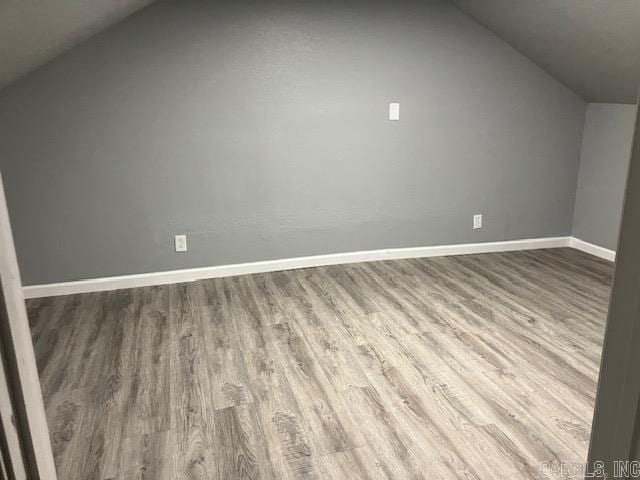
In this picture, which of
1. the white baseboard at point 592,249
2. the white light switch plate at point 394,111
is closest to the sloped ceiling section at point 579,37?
the white light switch plate at point 394,111

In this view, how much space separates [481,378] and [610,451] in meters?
1.72

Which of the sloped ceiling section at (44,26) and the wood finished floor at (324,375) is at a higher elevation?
the sloped ceiling section at (44,26)

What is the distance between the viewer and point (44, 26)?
2.07 meters

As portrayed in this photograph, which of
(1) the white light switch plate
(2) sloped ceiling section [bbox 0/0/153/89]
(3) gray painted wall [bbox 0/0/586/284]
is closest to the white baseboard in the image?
(3) gray painted wall [bbox 0/0/586/284]

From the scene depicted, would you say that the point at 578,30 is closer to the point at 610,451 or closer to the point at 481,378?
the point at 481,378

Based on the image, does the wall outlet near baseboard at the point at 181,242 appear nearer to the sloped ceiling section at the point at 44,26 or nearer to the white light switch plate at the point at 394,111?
the sloped ceiling section at the point at 44,26

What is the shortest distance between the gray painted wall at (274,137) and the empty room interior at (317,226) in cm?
2

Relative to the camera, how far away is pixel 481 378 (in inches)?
88.9

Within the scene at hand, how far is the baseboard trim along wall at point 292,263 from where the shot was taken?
3.33 meters

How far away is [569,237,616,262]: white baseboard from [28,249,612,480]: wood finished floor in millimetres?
416

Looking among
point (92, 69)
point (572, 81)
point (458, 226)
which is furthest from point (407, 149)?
point (92, 69)

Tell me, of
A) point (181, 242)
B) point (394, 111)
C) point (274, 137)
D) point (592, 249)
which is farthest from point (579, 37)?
point (181, 242)

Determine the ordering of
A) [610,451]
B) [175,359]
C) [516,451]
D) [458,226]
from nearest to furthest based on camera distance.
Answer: [610,451], [516,451], [175,359], [458,226]

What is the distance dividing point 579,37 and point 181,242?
119 inches
